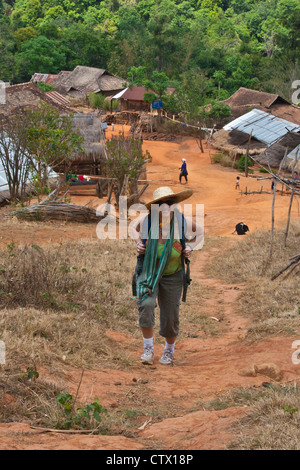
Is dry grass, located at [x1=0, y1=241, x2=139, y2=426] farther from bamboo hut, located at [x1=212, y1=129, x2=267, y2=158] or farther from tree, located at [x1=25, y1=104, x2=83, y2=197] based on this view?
bamboo hut, located at [x1=212, y1=129, x2=267, y2=158]

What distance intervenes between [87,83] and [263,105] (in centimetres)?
1563

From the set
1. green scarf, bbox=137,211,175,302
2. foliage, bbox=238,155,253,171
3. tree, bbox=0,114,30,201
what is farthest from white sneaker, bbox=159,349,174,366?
foliage, bbox=238,155,253,171

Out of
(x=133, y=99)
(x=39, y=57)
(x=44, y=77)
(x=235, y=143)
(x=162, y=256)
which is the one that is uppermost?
(x=39, y=57)

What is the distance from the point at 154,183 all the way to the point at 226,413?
1952 centimetres

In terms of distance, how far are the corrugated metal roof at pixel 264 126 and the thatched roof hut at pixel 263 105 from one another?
2.96 metres

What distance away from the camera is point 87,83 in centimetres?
4231

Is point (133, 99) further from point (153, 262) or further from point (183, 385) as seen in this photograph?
point (183, 385)

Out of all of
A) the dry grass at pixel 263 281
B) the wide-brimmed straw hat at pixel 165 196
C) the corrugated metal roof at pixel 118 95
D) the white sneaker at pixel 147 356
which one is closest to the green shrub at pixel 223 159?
the corrugated metal roof at pixel 118 95

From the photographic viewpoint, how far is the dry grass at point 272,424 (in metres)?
2.84

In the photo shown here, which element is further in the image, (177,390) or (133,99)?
(133,99)

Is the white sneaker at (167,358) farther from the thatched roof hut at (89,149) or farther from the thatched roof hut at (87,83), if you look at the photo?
the thatched roof hut at (87,83)

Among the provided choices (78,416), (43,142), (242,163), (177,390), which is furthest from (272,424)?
(242,163)

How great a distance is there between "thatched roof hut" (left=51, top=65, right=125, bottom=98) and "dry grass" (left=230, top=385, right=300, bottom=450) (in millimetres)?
39318

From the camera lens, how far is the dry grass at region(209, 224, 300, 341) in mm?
5684
